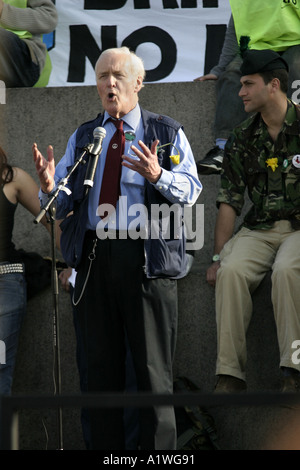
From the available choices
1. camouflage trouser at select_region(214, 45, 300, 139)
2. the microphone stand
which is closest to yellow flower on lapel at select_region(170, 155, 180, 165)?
the microphone stand

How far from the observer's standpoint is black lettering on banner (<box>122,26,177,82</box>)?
6.24 meters

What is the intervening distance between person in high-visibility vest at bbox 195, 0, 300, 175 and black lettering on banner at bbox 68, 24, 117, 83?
1.12 metres

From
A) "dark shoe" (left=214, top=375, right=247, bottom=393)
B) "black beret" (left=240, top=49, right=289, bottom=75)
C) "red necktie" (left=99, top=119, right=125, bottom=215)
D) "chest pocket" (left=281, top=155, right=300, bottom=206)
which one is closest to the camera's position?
"red necktie" (left=99, top=119, right=125, bottom=215)

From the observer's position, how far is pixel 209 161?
5129 millimetres

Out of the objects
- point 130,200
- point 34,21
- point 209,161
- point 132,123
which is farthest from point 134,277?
point 34,21

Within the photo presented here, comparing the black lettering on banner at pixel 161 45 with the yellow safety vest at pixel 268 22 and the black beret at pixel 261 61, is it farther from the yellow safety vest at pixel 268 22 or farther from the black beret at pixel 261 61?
the black beret at pixel 261 61

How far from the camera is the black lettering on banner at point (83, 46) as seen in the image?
6.31 m

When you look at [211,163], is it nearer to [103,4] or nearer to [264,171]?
[264,171]

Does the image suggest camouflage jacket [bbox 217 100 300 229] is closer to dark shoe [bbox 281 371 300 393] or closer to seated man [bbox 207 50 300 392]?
seated man [bbox 207 50 300 392]

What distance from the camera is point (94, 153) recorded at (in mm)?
3926

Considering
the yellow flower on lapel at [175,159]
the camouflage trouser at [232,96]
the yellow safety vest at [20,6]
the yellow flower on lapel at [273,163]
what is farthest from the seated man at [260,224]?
the yellow safety vest at [20,6]

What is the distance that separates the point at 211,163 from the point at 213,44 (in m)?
1.47
